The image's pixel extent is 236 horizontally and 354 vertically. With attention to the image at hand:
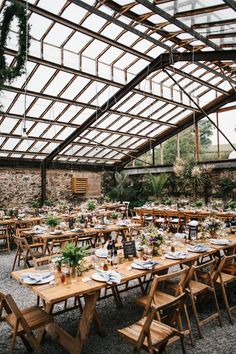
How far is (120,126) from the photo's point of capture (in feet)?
40.5

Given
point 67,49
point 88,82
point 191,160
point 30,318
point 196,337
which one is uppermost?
point 67,49

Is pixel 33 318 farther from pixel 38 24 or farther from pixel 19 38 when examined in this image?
pixel 38 24

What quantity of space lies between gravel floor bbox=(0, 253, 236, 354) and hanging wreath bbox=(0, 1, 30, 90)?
122 inches

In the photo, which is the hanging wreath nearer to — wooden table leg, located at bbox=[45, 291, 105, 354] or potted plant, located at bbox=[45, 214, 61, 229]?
wooden table leg, located at bbox=[45, 291, 105, 354]

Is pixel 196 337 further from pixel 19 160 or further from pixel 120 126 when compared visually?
pixel 19 160

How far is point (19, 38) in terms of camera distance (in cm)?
403

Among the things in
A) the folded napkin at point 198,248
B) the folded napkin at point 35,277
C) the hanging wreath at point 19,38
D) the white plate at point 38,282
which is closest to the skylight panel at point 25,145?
the hanging wreath at point 19,38

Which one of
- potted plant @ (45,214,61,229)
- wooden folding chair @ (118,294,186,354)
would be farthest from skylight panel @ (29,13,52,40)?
wooden folding chair @ (118,294,186,354)

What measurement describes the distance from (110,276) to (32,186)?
1057 cm

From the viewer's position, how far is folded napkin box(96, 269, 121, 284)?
297cm

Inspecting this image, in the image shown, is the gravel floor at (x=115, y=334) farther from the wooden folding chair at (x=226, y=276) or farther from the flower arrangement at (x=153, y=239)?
the flower arrangement at (x=153, y=239)

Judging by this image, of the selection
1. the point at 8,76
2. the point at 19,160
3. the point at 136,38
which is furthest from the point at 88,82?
the point at 8,76

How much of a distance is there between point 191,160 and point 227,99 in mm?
2963

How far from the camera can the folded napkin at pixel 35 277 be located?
9.68 feet
